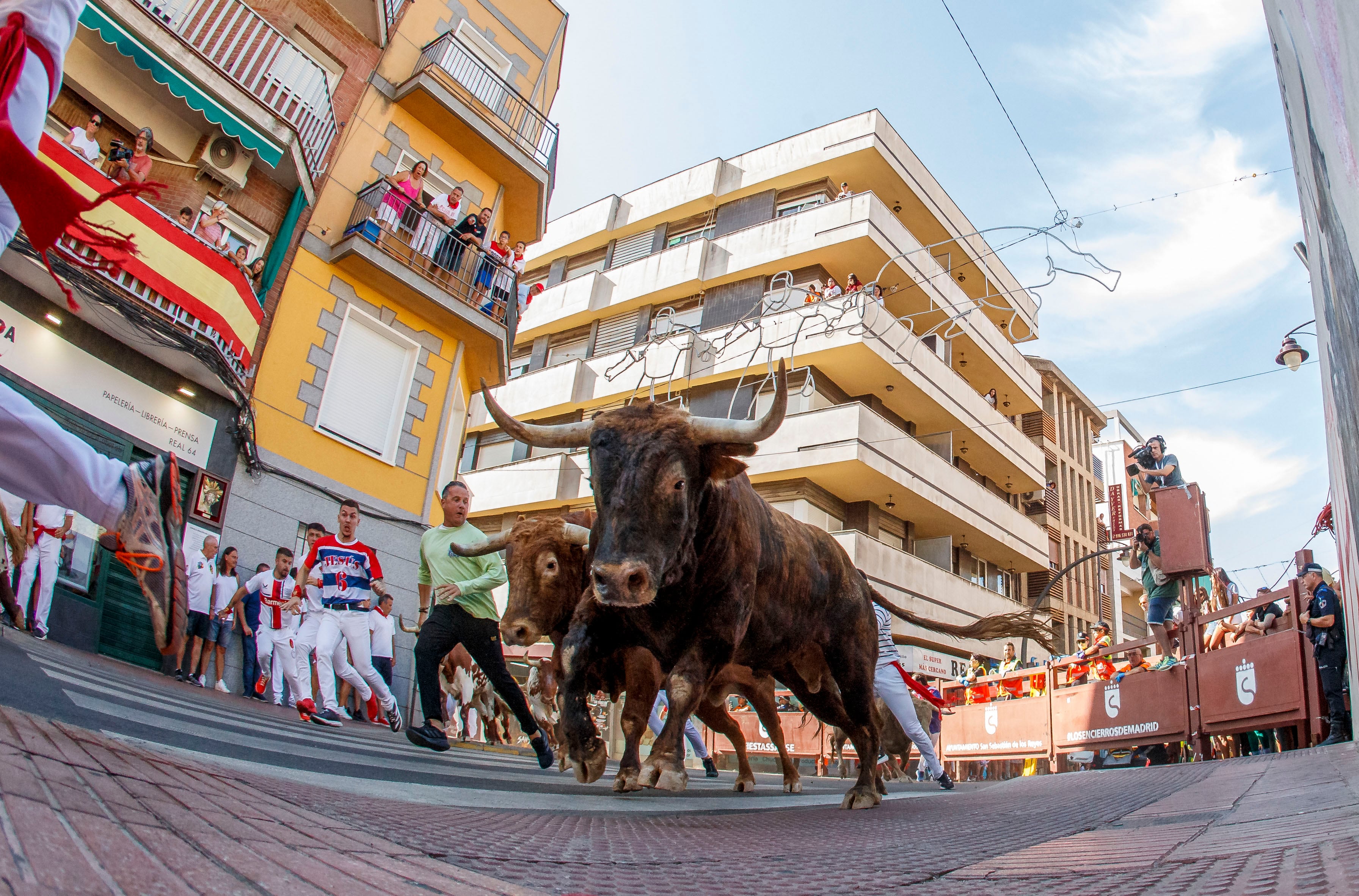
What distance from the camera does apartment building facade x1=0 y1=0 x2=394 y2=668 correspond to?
36.8ft

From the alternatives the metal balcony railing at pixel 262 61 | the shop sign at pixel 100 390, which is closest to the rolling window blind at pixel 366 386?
the shop sign at pixel 100 390

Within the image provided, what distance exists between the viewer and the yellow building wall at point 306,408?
48.5 ft

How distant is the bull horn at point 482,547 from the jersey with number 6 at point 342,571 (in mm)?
1787

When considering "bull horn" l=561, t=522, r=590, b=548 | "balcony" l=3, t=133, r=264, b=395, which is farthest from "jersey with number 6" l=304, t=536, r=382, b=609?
"balcony" l=3, t=133, r=264, b=395

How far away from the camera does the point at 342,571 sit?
8039 mm

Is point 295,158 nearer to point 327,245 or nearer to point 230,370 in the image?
point 327,245

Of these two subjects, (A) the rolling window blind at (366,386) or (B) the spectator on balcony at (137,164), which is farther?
(A) the rolling window blind at (366,386)

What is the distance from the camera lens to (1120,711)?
37.8ft

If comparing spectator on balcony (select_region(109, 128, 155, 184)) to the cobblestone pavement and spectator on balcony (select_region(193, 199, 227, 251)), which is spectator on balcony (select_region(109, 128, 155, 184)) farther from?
the cobblestone pavement

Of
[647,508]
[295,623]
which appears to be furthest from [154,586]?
[295,623]

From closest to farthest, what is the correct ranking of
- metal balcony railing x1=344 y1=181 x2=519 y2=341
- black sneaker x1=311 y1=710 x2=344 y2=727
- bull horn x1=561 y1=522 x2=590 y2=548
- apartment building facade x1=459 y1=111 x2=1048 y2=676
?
bull horn x1=561 y1=522 x2=590 y2=548, black sneaker x1=311 y1=710 x2=344 y2=727, metal balcony railing x1=344 y1=181 x2=519 y2=341, apartment building facade x1=459 y1=111 x2=1048 y2=676

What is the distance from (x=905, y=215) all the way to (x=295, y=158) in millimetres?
21506

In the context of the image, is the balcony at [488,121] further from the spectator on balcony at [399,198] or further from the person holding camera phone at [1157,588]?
the person holding camera phone at [1157,588]

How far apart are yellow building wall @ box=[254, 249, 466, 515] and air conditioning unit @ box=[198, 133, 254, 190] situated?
1.64 metres
